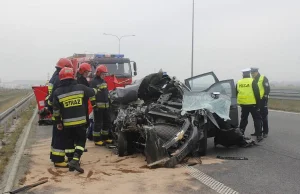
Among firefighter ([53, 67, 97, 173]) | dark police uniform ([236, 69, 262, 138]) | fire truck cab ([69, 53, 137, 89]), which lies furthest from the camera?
fire truck cab ([69, 53, 137, 89])

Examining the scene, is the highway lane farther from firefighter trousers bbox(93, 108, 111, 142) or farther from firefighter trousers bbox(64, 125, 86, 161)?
firefighter trousers bbox(93, 108, 111, 142)

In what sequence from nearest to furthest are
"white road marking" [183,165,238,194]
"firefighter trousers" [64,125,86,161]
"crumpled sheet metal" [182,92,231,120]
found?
"white road marking" [183,165,238,194], "firefighter trousers" [64,125,86,161], "crumpled sheet metal" [182,92,231,120]

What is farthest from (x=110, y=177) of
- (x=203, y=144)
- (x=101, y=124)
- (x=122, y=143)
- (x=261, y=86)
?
(x=261, y=86)

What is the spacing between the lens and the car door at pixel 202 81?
27.9 ft

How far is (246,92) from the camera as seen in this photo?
30.2ft

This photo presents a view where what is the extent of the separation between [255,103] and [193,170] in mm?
3537

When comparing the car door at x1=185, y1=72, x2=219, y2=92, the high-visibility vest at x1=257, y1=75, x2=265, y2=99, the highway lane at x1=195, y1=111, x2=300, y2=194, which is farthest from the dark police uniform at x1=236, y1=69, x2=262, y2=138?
the car door at x1=185, y1=72, x2=219, y2=92

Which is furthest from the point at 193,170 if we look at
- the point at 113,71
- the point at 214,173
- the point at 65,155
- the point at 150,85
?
the point at 113,71

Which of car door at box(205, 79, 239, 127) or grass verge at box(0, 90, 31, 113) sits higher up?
car door at box(205, 79, 239, 127)

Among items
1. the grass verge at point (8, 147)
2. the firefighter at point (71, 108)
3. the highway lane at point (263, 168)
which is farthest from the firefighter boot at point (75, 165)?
the highway lane at point (263, 168)

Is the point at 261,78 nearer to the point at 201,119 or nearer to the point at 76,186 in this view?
the point at 201,119

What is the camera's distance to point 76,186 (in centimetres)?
553

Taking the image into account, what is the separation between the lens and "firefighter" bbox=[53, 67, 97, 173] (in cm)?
658

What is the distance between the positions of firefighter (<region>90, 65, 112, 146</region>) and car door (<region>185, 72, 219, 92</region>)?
1.94 metres
